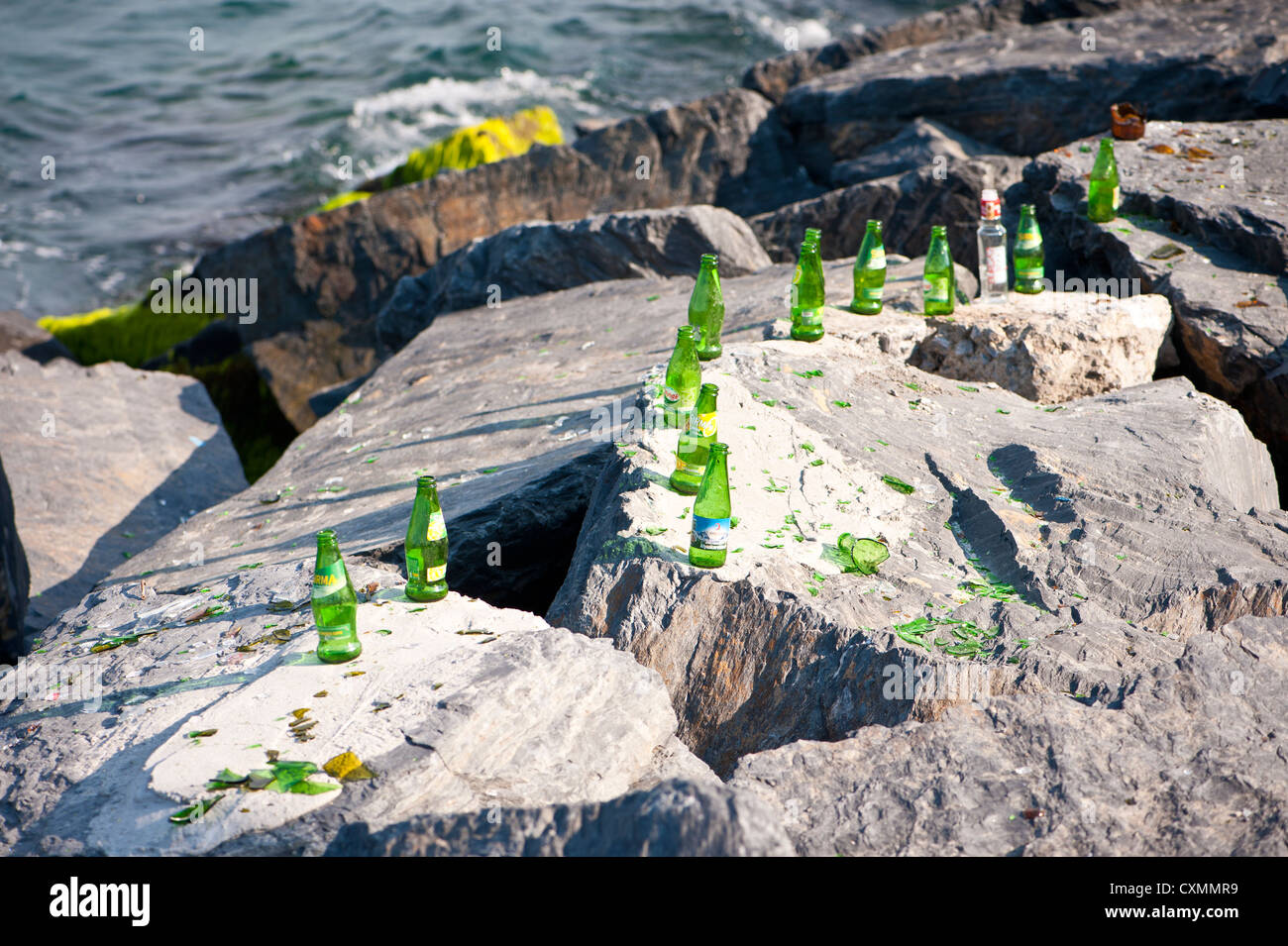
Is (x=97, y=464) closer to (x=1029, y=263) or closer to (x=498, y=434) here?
(x=498, y=434)

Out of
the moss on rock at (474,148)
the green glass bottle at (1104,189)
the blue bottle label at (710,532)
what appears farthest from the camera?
the moss on rock at (474,148)

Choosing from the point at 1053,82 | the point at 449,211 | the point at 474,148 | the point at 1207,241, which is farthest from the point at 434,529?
the point at 474,148

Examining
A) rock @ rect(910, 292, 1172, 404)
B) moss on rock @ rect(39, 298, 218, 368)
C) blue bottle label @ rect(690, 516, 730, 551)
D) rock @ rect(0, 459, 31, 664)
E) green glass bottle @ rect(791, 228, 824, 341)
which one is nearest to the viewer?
blue bottle label @ rect(690, 516, 730, 551)

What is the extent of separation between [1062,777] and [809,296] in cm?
344

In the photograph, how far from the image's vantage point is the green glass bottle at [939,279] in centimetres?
672

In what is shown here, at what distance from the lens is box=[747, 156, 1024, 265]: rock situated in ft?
29.6

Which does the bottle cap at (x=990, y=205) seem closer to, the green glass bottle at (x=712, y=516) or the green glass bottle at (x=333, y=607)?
the green glass bottle at (x=712, y=516)

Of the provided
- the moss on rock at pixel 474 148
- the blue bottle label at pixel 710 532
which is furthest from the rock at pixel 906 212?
the moss on rock at pixel 474 148

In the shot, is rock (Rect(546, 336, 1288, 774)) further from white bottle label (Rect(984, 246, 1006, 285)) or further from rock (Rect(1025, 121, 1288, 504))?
white bottle label (Rect(984, 246, 1006, 285))

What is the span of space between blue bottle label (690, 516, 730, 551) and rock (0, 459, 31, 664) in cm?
403

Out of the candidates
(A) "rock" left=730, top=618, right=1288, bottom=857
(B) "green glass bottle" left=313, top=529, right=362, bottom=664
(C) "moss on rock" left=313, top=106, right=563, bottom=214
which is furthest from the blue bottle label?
(C) "moss on rock" left=313, top=106, right=563, bottom=214

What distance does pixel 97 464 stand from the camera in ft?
25.7

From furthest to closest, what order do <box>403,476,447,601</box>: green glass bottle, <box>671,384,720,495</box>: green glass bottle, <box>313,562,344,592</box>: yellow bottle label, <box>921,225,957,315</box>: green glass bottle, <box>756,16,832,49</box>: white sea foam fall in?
<box>756,16,832,49</box>: white sea foam, <box>921,225,957,315</box>: green glass bottle, <box>671,384,720,495</box>: green glass bottle, <box>403,476,447,601</box>: green glass bottle, <box>313,562,344,592</box>: yellow bottle label

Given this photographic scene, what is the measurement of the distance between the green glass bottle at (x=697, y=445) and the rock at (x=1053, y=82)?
25.8 feet
